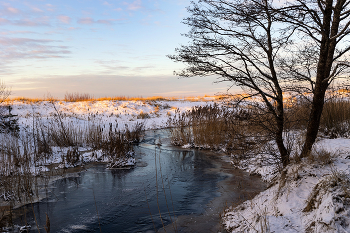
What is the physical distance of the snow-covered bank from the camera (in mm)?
2645

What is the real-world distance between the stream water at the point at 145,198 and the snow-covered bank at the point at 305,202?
69cm

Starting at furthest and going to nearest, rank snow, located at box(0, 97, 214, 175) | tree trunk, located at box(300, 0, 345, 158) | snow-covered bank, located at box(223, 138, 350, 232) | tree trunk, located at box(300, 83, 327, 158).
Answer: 1. snow, located at box(0, 97, 214, 175)
2. tree trunk, located at box(300, 83, 327, 158)
3. tree trunk, located at box(300, 0, 345, 158)
4. snow-covered bank, located at box(223, 138, 350, 232)

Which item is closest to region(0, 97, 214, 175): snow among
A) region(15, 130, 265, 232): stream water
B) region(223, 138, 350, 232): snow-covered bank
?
region(15, 130, 265, 232): stream water

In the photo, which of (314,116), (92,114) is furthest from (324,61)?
(92,114)

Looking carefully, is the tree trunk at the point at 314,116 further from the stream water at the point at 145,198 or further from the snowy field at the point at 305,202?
the stream water at the point at 145,198

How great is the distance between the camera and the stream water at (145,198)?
418cm

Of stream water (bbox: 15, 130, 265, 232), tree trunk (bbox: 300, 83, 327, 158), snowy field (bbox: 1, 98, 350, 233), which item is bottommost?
stream water (bbox: 15, 130, 265, 232)

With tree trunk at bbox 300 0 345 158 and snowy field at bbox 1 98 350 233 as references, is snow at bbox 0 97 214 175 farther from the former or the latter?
tree trunk at bbox 300 0 345 158

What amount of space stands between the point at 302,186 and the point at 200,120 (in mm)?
7273

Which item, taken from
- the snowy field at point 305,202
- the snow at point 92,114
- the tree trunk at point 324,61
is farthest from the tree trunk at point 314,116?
the snow at point 92,114

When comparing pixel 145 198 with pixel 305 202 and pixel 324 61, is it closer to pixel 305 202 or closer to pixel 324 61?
pixel 305 202

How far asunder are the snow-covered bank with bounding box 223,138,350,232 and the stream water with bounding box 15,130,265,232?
69cm

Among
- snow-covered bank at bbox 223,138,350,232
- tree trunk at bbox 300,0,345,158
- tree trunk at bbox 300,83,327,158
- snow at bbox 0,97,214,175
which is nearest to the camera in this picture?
snow-covered bank at bbox 223,138,350,232

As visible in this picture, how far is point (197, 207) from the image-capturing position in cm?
475
